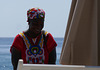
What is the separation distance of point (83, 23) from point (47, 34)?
1353 millimetres

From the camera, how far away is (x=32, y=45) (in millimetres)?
4246

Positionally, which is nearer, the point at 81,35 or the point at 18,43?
the point at 18,43

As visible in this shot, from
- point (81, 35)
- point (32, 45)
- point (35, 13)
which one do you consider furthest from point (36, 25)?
point (81, 35)

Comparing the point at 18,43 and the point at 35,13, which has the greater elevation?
the point at 35,13

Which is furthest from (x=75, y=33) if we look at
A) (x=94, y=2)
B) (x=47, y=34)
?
(x=47, y=34)

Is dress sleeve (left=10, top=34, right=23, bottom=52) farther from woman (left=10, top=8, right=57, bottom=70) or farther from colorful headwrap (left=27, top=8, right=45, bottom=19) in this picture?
colorful headwrap (left=27, top=8, right=45, bottom=19)

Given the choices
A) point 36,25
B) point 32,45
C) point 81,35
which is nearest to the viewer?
point 36,25

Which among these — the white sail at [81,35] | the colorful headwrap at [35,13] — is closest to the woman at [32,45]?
the colorful headwrap at [35,13]

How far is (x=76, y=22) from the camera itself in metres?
5.35

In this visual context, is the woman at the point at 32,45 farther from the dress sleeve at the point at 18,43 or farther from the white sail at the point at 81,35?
the white sail at the point at 81,35

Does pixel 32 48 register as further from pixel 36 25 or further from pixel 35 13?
pixel 35 13

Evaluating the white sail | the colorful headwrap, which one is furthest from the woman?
the white sail

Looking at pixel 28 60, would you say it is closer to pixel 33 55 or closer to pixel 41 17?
pixel 33 55

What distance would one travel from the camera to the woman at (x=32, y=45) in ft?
13.9
